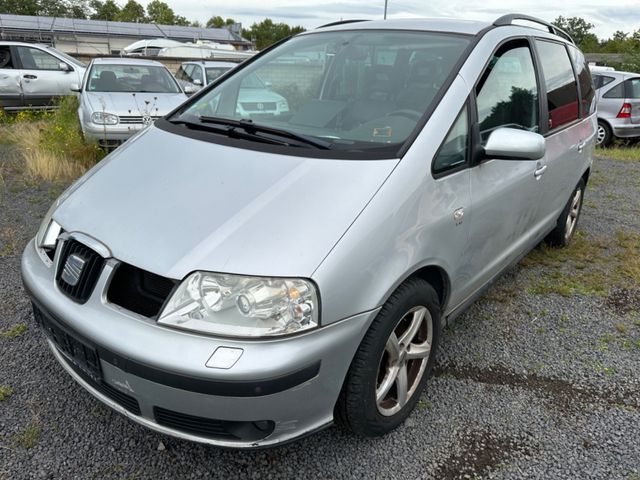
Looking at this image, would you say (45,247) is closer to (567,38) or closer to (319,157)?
(319,157)

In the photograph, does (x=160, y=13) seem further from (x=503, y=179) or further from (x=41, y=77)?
(x=503, y=179)

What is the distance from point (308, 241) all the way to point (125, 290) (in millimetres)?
727

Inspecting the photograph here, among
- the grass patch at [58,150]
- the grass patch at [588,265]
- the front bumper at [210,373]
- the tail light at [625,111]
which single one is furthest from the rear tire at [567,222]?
the tail light at [625,111]

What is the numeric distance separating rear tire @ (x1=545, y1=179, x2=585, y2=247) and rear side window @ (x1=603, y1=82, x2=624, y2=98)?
689cm

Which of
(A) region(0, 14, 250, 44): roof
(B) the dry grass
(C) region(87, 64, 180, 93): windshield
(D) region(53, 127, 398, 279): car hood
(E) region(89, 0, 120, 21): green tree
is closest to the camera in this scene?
(D) region(53, 127, 398, 279): car hood

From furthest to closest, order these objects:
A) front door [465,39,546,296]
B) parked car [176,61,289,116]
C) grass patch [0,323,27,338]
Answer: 1. grass patch [0,323,27,338]
2. parked car [176,61,289,116]
3. front door [465,39,546,296]

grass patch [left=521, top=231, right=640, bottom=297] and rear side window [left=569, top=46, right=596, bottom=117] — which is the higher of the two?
rear side window [left=569, top=46, right=596, bottom=117]

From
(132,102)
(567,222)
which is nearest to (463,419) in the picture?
(567,222)

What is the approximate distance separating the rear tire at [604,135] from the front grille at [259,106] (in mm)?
9654

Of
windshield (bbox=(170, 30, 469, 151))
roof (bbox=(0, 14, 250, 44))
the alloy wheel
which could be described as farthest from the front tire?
roof (bbox=(0, 14, 250, 44))

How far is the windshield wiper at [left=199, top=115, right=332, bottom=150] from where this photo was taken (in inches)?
89.3

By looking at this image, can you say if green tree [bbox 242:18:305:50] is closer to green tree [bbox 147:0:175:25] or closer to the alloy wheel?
green tree [bbox 147:0:175:25]

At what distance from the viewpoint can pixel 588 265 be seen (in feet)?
13.6

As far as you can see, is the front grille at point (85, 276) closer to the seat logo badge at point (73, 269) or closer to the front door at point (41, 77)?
the seat logo badge at point (73, 269)
